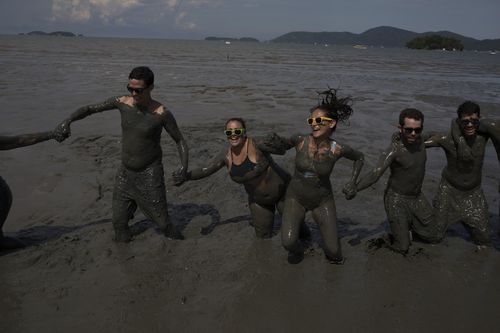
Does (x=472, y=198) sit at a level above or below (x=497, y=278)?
above

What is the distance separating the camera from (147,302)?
12.8 feet

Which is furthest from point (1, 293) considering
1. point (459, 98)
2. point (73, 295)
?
point (459, 98)

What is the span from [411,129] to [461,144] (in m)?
0.79

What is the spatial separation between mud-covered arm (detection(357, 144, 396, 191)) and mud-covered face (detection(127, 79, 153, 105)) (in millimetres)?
2384

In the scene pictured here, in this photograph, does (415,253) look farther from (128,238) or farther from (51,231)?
(51,231)

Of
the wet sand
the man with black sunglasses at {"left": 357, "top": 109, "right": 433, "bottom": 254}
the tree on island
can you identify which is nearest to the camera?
the wet sand

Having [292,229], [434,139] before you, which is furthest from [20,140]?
[434,139]

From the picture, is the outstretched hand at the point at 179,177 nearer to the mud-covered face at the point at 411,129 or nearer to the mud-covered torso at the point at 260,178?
the mud-covered torso at the point at 260,178

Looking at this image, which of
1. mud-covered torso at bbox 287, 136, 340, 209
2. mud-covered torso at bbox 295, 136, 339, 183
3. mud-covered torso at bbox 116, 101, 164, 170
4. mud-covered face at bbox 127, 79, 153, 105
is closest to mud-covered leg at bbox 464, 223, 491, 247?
mud-covered torso at bbox 287, 136, 340, 209

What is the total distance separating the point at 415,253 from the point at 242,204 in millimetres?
2495

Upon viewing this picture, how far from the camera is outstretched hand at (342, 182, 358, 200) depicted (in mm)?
4285

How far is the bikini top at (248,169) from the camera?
15.5ft

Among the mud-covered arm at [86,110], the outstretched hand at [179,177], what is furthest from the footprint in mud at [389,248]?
the mud-covered arm at [86,110]

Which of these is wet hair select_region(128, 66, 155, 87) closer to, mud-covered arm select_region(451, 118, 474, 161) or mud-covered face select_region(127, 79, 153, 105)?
mud-covered face select_region(127, 79, 153, 105)
